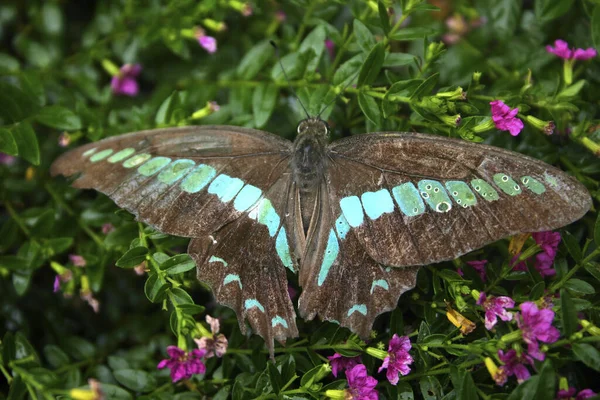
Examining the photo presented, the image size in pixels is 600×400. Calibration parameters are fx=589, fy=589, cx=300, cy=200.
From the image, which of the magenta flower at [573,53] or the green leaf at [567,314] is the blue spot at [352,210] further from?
the magenta flower at [573,53]

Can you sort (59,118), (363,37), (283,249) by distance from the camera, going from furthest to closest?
(59,118)
(363,37)
(283,249)

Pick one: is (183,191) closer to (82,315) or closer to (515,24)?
(82,315)

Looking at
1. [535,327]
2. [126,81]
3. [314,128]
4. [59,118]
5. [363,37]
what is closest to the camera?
[535,327]

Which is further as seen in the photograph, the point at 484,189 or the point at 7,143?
the point at 7,143

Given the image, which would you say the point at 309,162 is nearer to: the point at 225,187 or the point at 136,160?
the point at 225,187

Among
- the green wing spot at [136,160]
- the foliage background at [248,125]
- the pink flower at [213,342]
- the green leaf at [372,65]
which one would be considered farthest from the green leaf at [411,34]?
the pink flower at [213,342]

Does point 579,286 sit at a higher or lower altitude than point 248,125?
lower

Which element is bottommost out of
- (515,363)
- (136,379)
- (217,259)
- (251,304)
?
(136,379)

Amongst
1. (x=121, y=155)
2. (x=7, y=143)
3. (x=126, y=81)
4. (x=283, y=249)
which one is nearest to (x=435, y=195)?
(x=283, y=249)
